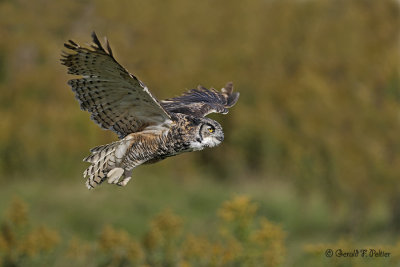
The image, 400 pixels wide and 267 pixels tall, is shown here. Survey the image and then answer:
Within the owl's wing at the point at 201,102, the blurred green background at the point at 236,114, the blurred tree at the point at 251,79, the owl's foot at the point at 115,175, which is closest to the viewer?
the owl's foot at the point at 115,175

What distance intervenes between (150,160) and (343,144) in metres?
10.7

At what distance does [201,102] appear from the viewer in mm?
6551

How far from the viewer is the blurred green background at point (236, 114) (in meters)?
14.7

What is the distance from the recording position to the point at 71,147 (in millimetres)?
16016

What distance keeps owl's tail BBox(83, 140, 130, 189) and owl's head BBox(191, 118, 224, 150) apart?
58 cm

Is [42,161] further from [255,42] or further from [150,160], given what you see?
[150,160]

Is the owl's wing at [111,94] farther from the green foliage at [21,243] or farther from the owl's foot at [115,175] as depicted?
the green foliage at [21,243]

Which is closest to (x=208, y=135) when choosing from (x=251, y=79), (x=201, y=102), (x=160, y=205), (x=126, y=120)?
(x=126, y=120)

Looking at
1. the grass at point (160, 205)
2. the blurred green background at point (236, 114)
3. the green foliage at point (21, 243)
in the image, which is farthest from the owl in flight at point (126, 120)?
the grass at point (160, 205)

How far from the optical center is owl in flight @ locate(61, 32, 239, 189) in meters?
5.43

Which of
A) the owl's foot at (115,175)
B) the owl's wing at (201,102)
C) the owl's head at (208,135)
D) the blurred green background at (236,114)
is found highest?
the blurred green background at (236,114)

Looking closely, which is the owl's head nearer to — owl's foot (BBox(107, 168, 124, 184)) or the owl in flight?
the owl in flight

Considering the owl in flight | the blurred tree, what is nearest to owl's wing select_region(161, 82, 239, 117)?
the owl in flight

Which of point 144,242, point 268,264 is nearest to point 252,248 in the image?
point 268,264
